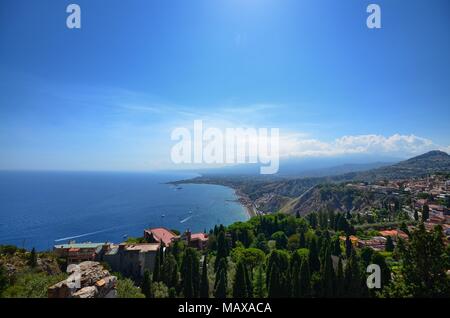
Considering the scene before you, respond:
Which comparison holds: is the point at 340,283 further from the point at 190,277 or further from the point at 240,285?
the point at 190,277

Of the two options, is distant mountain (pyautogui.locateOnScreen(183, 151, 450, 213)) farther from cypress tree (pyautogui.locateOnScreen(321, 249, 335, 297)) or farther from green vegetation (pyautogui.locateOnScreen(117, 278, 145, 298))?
green vegetation (pyautogui.locateOnScreen(117, 278, 145, 298))

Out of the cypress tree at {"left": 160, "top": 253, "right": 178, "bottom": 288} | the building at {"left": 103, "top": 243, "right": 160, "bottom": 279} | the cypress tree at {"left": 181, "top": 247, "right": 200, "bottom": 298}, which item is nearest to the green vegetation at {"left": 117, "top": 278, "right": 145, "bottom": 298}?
the cypress tree at {"left": 160, "top": 253, "right": 178, "bottom": 288}

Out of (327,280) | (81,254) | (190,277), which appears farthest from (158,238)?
(327,280)

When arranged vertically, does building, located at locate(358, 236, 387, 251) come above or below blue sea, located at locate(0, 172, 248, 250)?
above

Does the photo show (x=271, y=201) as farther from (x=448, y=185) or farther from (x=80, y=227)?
(x=80, y=227)
